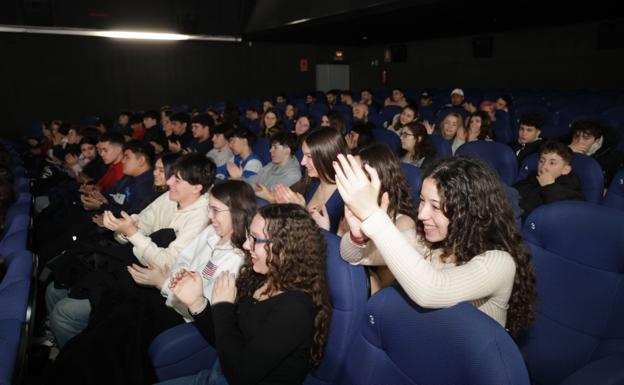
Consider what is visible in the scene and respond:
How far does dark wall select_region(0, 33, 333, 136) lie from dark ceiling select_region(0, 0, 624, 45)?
54cm

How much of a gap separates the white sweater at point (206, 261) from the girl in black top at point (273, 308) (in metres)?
0.28

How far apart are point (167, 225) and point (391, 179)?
1.55 meters

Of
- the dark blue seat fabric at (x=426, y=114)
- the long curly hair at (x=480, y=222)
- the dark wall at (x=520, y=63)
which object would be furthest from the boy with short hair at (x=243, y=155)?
the dark wall at (x=520, y=63)

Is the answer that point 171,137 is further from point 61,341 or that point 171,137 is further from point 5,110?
point 5,110

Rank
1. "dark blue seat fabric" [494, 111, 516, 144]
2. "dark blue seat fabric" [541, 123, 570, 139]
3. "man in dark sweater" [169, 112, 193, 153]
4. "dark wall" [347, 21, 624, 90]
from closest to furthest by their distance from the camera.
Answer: "dark blue seat fabric" [541, 123, 570, 139] < "dark blue seat fabric" [494, 111, 516, 144] < "man in dark sweater" [169, 112, 193, 153] < "dark wall" [347, 21, 624, 90]

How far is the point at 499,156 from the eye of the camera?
358 centimetres

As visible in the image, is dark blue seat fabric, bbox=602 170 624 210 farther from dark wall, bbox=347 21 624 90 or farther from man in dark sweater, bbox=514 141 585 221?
dark wall, bbox=347 21 624 90

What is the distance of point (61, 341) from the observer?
243 cm

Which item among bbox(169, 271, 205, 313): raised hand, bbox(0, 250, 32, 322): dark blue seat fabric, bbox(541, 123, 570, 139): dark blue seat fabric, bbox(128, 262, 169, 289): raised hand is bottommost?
bbox(128, 262, 169, 289): raised hand

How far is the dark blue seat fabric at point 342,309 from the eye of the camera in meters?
1.44

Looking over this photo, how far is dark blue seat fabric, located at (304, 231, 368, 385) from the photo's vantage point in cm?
144

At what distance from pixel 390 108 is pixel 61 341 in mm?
7003

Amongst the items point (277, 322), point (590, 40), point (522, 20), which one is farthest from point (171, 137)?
point (590, 40)

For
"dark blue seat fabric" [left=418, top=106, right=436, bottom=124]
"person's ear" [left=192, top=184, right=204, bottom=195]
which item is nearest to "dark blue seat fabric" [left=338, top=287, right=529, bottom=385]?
"person's ear" [left=192, top=184, right=204, bottom=195]
